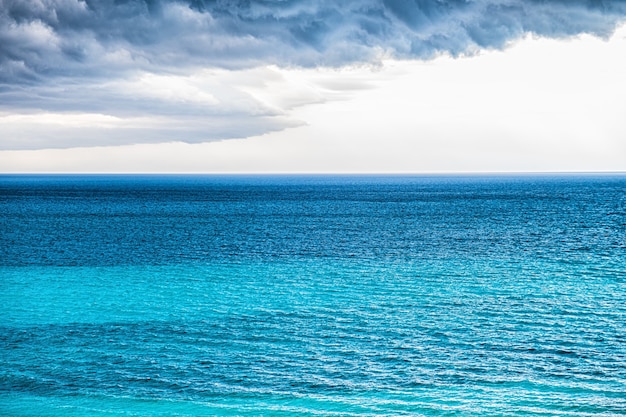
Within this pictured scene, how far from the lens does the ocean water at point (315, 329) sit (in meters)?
27.3

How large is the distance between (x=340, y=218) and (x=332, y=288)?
235ft

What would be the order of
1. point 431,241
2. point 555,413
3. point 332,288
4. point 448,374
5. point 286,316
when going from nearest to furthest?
1. point 555,413
2. point 448,374
3. point 286,316
4. point 332,288
5. point 431,241

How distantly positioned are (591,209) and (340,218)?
5815 centimetres

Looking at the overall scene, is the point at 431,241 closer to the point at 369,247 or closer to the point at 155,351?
the point at 369,247

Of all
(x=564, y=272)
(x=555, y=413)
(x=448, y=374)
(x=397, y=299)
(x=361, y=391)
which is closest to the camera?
(x=555, y=413)

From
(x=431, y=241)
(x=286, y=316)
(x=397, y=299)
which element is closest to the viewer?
(x=286, y=316)

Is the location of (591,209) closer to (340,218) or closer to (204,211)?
(340,218)

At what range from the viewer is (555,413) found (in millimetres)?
25125

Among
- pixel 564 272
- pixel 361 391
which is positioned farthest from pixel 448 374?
pixel 564 272

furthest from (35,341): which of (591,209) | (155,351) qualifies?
(591,209)

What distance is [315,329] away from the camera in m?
37.5

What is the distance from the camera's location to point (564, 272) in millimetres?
56000

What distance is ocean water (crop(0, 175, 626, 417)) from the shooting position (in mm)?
27266

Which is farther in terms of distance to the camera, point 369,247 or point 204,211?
point 204,211
